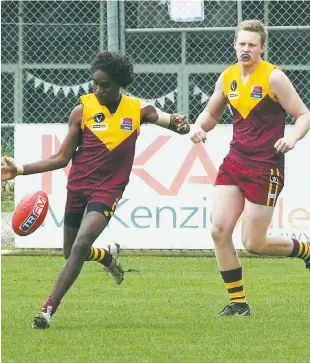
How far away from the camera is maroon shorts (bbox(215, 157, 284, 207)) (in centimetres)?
873

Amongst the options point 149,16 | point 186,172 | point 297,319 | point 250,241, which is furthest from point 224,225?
point 149,16

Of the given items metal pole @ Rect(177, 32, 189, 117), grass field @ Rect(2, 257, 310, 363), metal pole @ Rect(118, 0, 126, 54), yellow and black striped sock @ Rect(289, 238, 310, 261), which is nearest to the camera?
grass field @ Rect(2, 257, 310, 363)

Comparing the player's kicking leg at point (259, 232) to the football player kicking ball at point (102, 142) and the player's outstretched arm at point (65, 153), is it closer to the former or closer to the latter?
the football player kicking ball at point (102, 142)

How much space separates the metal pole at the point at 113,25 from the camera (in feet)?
43.7

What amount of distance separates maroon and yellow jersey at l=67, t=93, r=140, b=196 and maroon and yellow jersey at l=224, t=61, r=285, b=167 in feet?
2.53

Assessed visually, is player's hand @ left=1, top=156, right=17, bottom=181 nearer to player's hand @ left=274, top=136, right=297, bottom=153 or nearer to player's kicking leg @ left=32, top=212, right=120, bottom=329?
player's kicking leg @ left=32, top=212, right=120, bottom=329

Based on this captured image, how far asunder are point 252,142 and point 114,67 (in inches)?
42.7

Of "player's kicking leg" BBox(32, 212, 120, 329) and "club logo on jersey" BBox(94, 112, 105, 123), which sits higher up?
"club logo on jersey" BBox(94, 112, 105, 123)

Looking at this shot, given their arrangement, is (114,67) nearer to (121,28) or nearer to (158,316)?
(158,316)

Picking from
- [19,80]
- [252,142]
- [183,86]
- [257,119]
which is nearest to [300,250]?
[252,142]

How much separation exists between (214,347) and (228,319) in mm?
1333

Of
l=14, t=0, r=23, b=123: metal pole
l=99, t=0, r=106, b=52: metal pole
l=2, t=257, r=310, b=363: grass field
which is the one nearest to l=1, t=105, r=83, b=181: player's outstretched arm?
l=2, t=257, r=310, b=363: grass field

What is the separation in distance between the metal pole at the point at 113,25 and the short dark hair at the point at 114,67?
4.74m

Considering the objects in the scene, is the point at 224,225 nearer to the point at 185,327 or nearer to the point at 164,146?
the point at 185,327
